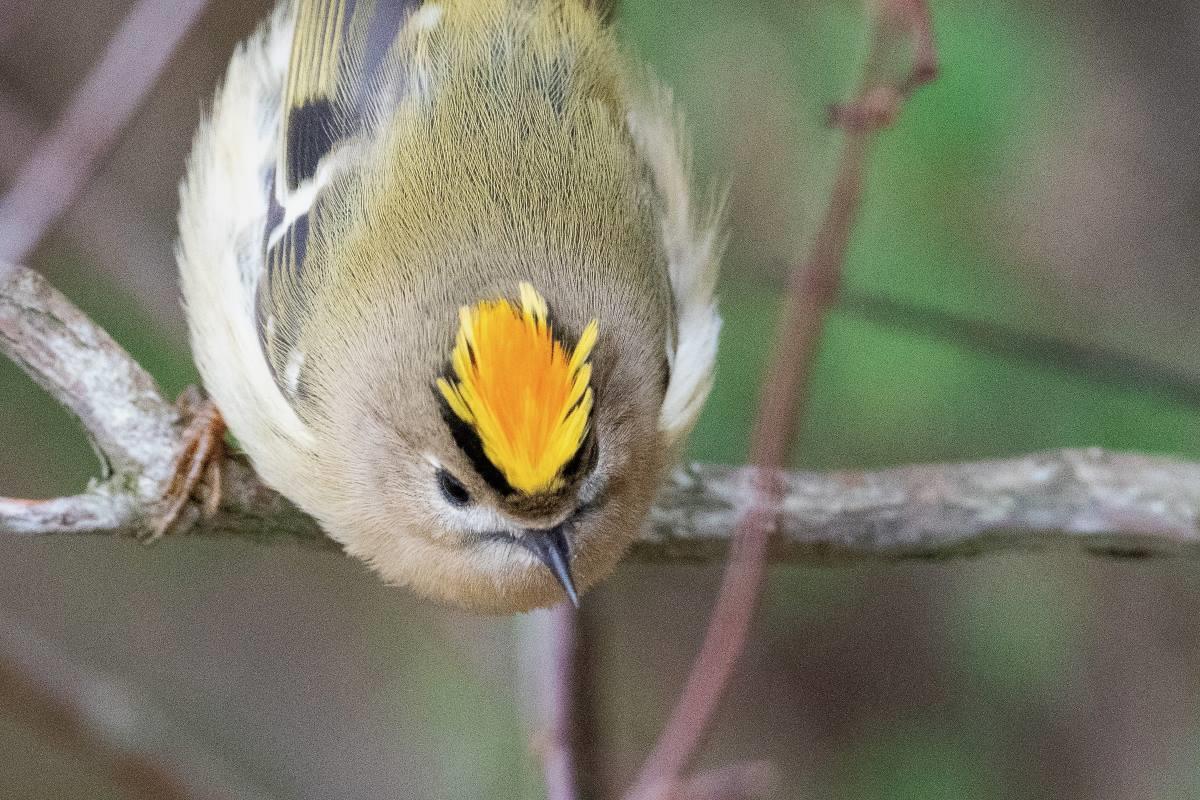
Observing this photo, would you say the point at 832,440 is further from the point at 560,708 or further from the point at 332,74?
the point at 332,74

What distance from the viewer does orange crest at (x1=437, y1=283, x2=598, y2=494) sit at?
71.4 inches

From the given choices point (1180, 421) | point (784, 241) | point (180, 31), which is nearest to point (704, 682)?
point (180, 31)

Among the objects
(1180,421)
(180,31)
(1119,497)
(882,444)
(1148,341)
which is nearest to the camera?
(180,31)

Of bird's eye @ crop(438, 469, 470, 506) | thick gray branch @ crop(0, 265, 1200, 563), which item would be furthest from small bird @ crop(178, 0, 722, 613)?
thick gray branch @ crop(0, 265, 1200, 563)

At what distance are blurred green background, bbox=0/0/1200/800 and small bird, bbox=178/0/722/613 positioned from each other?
26.2 inches

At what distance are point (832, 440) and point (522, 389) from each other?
176 cm

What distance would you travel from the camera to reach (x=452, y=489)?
2.00 m

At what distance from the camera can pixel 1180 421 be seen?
3.10 m

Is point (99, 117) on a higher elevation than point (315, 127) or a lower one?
higher

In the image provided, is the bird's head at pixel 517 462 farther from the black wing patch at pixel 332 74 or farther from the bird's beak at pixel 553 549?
the black wing patch at pixel 332 74

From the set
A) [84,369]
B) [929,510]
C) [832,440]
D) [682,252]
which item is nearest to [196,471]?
[84,369]

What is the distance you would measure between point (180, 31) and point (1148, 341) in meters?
2.90

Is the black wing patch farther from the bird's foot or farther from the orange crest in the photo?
the orange crest

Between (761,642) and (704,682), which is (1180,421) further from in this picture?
(704,682)
